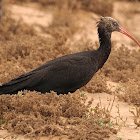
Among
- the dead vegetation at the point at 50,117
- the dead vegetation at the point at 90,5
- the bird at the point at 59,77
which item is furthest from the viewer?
the dead vegetation at the point at 90,5

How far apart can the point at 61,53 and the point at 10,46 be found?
113 centimetres

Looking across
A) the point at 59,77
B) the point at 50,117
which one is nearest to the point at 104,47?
the point at 59,77

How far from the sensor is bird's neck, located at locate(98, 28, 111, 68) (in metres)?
6.13

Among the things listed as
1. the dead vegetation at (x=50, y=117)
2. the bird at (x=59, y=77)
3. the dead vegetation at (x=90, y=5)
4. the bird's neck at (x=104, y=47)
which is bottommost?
the dead vegetation at (x=50, y=117)

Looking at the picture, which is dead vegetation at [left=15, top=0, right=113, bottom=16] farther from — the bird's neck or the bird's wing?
the bird's wing

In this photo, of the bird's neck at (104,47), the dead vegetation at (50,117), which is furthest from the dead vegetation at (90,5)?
the dead vegetation at (50,117)

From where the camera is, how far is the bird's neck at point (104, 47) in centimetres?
613

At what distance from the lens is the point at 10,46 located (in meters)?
8.67

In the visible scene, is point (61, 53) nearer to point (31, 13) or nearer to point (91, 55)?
point (91, 55)

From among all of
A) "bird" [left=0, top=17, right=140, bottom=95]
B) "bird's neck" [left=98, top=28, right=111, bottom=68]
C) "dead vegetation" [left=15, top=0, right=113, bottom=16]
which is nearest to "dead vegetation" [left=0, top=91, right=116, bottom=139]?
"bird" [left=0, top=17, right=140, bottom=95]

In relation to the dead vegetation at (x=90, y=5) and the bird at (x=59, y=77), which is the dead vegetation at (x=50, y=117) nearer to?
the bird at (x=59, y=77)

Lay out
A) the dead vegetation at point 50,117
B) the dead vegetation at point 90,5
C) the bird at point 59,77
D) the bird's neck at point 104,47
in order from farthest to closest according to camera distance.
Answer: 1. the dead vegetation at point 90,5
2. the bird's neck at point 104,47
3. the bird at point 59,77
4. the dead vegetation at point 50,117

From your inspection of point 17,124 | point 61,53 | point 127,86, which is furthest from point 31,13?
point 17,124

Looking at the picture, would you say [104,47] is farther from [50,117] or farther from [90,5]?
[90,5]
